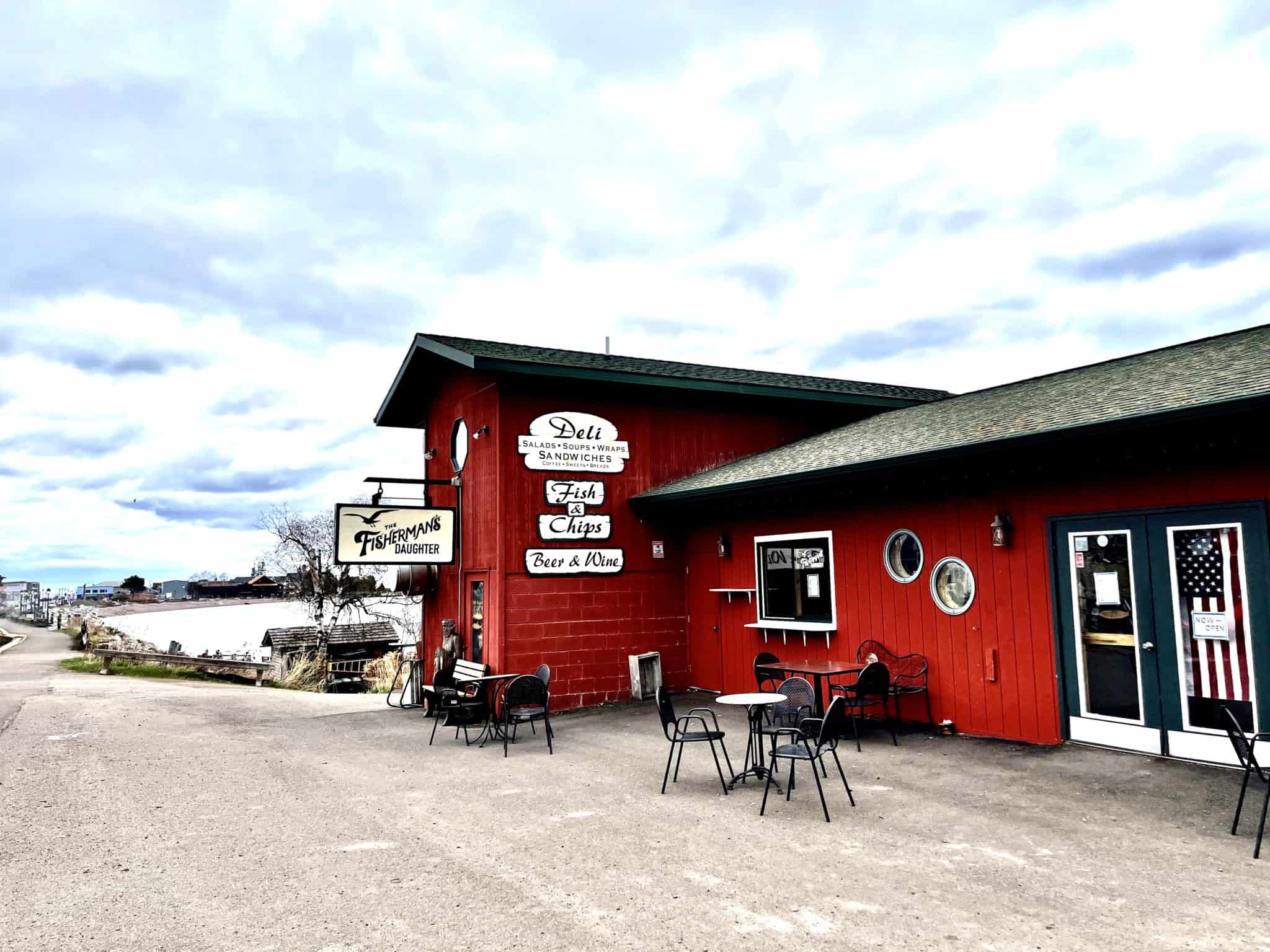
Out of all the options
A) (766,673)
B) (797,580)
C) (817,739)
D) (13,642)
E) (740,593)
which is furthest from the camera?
(13,642)

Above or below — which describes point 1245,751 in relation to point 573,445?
below

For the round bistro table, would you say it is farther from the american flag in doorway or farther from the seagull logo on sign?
the seagull logo on sign

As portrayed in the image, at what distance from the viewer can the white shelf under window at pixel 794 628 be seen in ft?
32.6

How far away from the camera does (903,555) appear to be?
9.17 metres

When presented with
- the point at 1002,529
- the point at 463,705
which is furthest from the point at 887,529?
the point at 463,705

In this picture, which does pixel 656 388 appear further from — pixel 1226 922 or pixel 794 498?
pixel 1226 922

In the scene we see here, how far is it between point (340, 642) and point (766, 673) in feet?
64.1

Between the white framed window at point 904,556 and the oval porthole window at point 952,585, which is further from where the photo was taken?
the white framed window at point 904,556

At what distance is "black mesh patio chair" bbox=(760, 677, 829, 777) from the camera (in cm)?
671

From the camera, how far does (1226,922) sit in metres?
3.85

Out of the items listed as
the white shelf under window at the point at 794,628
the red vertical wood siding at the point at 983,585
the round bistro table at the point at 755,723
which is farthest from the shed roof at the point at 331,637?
the round bistro table at the point at 755,723

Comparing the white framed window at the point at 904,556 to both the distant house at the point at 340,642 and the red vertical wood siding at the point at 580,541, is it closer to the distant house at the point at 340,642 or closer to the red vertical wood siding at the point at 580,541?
the red vertical wood siding at the point at 580,541

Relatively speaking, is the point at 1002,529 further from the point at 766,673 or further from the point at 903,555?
the point at 766,673

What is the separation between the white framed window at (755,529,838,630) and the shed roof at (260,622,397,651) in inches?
713
